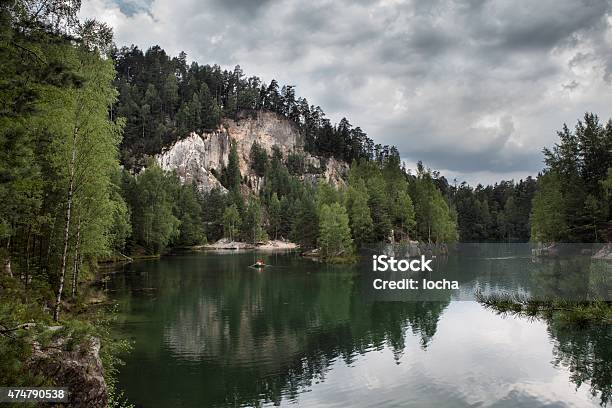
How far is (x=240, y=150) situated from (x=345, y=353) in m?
158

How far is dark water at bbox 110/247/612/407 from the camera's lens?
2078cm

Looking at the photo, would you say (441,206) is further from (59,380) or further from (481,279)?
(59,380)

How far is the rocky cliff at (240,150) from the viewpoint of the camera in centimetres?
15450

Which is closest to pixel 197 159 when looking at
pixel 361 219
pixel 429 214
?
pixel 361 219

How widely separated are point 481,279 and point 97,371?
2060 inches

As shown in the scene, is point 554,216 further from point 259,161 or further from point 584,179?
point 259,161

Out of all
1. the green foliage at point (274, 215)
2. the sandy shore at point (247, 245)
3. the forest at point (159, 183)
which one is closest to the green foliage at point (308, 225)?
the forest at point (159, 183)

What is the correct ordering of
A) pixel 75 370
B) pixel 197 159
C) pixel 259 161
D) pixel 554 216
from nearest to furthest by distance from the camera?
pixel 75 370
pixel 554 216
pixel 197 159
pixel 259 161

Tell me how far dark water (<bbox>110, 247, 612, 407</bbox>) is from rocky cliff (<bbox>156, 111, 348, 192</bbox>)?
362 feet

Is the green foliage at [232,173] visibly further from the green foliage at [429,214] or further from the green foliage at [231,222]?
the green foliage at [429,214]

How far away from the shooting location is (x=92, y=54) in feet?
80.8

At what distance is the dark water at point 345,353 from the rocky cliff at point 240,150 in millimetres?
110315

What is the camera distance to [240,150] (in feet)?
589

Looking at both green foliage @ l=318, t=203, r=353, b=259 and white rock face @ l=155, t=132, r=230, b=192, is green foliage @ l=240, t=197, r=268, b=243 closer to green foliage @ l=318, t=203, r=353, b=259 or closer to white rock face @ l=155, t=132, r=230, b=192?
white rock face @ l=155, t=132, r=230, b=192
